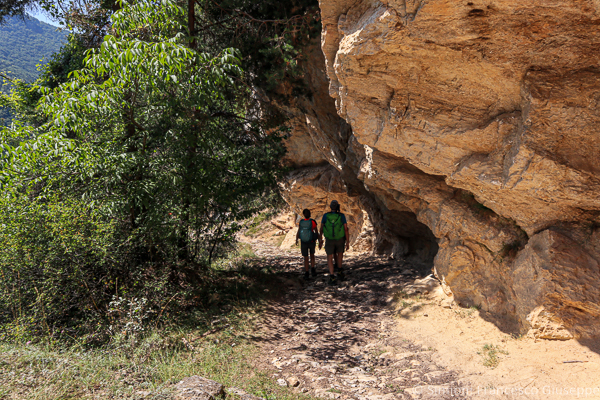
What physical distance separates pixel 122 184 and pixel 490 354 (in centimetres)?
533

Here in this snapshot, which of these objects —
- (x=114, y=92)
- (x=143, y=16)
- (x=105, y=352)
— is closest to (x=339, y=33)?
(x=143, y=16)

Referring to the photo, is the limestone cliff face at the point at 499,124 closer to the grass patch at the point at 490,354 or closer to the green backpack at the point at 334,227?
the grass patch at the point at 490,354

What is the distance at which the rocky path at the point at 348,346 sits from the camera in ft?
12.7

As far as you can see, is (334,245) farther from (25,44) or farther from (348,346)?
(25,44)

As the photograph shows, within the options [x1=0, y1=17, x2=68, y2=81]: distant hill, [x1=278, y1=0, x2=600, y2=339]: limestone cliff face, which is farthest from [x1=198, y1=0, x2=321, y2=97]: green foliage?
[x1=0, y1=17, x2=68, y2=81]: distant hill

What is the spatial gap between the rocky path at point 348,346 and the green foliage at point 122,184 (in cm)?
170

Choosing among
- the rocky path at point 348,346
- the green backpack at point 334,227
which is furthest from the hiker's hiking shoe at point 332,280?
the green backpack at point 334,227

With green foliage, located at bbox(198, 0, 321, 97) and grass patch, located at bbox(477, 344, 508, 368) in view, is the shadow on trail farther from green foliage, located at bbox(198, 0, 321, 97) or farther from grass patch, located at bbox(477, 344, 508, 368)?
green foliage, located at bbox(198, 0, 321, 97)

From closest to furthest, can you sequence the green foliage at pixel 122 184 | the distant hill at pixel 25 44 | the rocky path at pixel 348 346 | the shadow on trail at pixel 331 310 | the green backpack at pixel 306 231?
the rocky path at pixel 348 346
the green foliage at pixel 122 184
the shadow on trail at pixel 331 310
the green backpack at pixel 306 231
the distant hill at pixel 25 44

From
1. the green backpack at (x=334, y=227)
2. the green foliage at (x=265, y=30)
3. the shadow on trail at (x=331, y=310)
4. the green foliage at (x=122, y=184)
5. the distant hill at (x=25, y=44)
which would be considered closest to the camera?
the green foliage at (x=122, y=184)

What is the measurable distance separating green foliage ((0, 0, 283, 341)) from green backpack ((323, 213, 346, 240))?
143 cm

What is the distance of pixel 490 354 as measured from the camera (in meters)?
4.08

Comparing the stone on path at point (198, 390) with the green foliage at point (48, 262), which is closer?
the stone on path at point (198, 390)

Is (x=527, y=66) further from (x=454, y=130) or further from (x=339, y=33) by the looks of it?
(x=339, y=33)
